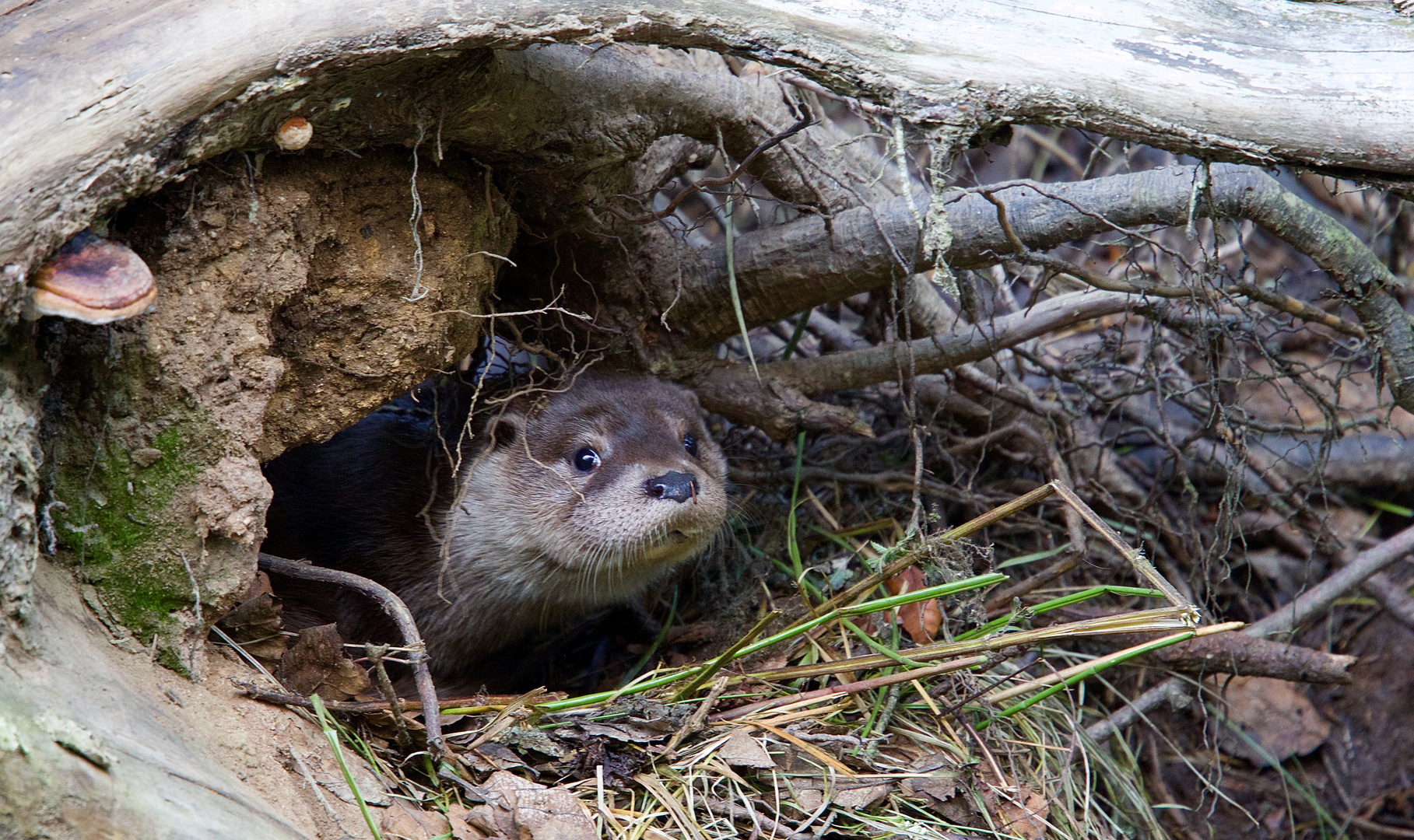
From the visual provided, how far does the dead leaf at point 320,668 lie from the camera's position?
261 cm

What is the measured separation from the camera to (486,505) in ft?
12.1

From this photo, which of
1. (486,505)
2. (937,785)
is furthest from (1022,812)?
(486,505)

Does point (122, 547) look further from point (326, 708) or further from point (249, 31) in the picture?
point (249, 31)

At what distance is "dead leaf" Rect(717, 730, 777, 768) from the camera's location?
8.77 ft

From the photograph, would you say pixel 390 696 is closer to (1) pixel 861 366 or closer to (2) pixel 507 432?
(2) pixel 507 432

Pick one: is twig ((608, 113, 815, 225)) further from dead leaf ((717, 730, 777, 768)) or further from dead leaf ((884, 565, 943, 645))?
dead leaf ((717, 730, 777, 768))

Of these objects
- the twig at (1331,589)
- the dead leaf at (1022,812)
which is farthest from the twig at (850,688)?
the twig at (1331,589)

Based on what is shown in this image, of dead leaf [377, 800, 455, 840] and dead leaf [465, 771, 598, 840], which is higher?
dead leaf [377, 800, 455, 840]

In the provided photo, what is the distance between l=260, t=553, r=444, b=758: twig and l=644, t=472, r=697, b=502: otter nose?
90 centimetres

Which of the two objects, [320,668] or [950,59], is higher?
[950,59]

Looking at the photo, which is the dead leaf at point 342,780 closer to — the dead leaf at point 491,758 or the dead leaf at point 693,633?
the dead leaf at point 491,758

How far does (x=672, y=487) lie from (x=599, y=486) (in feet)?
1.03

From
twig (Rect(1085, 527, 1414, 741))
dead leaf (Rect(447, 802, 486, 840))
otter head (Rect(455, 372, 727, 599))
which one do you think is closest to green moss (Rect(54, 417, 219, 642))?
dead leaf (Rect(447, 802, 486, 840))

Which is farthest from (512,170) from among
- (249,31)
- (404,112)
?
(249,31)
